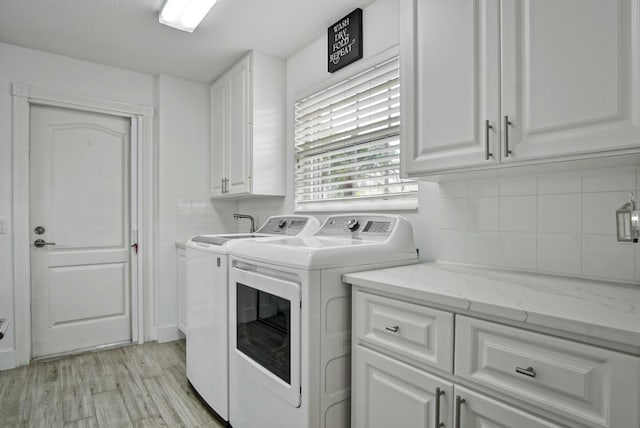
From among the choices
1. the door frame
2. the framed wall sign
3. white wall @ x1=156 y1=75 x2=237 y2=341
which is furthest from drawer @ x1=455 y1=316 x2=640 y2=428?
the door frame

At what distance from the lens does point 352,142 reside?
2.27 meters

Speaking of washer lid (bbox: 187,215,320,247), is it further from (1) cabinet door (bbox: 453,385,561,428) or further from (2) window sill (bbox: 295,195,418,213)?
(1) cabinet door (bbox: 453,385,561,428)

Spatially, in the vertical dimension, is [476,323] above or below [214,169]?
below

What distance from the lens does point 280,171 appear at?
284cm

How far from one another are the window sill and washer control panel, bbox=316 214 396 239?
17 cm

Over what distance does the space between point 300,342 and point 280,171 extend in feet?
5.52

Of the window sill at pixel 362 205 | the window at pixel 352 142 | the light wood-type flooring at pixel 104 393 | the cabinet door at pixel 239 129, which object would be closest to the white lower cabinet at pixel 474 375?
the window sill at pixel 362 205

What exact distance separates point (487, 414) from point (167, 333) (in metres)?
2.91

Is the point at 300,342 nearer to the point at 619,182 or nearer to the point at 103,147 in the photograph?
the point at 619,182

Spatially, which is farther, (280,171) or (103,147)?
→ (103,147)

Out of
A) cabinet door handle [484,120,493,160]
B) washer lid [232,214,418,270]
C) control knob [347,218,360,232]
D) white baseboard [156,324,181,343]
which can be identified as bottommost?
white baseboard [156,324,181,343]

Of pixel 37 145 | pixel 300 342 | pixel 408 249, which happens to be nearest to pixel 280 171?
pixel 408 249

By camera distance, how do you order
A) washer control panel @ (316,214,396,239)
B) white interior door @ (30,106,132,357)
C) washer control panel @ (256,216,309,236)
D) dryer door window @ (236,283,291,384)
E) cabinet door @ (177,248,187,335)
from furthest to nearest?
1. cabinet door @ (177,248,187,335)
2. white interior door @ (30,106,132,357)
3. washer control panel @ (256,216,309,236)
4. washer control panel @ (316,214,396,239)
5. dryer door window @ (236,283,291,384)

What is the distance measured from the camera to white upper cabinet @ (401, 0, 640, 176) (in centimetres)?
100
